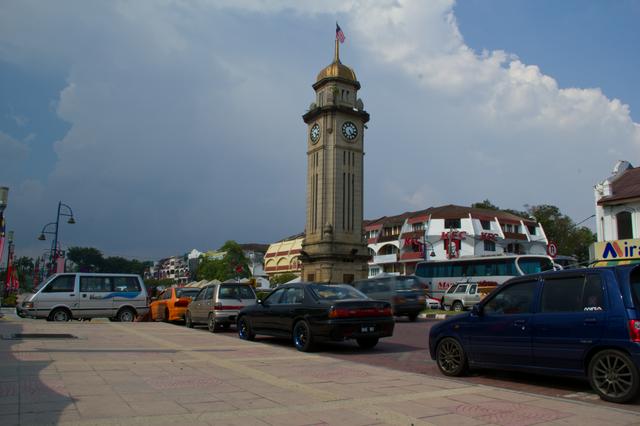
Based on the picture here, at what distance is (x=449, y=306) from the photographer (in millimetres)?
31797

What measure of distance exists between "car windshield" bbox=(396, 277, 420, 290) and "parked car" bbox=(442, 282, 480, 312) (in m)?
7.48

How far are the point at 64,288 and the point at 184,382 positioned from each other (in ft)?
45.4

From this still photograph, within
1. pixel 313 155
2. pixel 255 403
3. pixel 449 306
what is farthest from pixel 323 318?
pixel 313 155

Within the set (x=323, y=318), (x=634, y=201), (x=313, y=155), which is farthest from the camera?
(x=313, y=155)

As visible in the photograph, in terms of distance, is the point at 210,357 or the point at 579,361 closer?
the point at 579,361

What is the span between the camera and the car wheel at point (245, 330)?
44.8 feet

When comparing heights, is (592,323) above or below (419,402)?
above

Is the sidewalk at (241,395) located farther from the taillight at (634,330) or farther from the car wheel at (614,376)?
the taillight at (634,330)

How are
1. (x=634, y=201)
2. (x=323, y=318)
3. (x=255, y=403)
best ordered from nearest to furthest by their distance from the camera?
1. (x=255, y=403)
2. (x=323, y=318)
3. (x=634, y=201)

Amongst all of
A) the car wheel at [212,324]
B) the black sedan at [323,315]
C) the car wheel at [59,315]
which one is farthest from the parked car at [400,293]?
the car wheel at [59,315]

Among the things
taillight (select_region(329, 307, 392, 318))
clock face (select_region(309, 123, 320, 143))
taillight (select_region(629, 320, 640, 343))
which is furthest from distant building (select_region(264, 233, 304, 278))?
taillight (select_region(629, 320, 640, 343))

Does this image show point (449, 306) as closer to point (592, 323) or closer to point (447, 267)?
point (447, 267)

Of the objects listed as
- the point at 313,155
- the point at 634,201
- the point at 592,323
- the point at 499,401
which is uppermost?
the point at 313,155

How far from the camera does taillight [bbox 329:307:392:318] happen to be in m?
10.9
